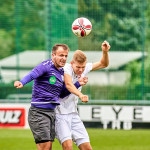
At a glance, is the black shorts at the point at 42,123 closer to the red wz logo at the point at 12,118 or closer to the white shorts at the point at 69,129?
the white shorts at the point at 69,129

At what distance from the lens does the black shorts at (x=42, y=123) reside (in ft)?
19.6

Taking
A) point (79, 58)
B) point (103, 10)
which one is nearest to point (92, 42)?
point (103, 10)

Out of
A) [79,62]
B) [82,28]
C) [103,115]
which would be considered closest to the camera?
[79,62]

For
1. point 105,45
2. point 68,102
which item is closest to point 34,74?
point 68,102

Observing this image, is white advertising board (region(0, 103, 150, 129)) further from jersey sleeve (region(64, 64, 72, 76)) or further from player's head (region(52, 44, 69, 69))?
player's head (region(52, 44, 69, 69))

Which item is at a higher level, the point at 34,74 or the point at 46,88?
the point at 34,74

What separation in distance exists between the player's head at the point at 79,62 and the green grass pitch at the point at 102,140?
10.2 ft

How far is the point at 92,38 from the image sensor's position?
12359 millimetres

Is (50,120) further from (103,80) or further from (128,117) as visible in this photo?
(103,80)

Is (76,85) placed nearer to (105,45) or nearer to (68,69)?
(68,69)

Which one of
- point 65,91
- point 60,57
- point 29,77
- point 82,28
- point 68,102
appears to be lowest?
point 68,102

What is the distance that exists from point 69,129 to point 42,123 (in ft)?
1.42

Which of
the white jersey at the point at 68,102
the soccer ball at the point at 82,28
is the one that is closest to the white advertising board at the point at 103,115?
the soccer ball at the point at 82,28

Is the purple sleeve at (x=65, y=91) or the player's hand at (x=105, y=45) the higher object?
the player's hand at (x=105, y=45)
